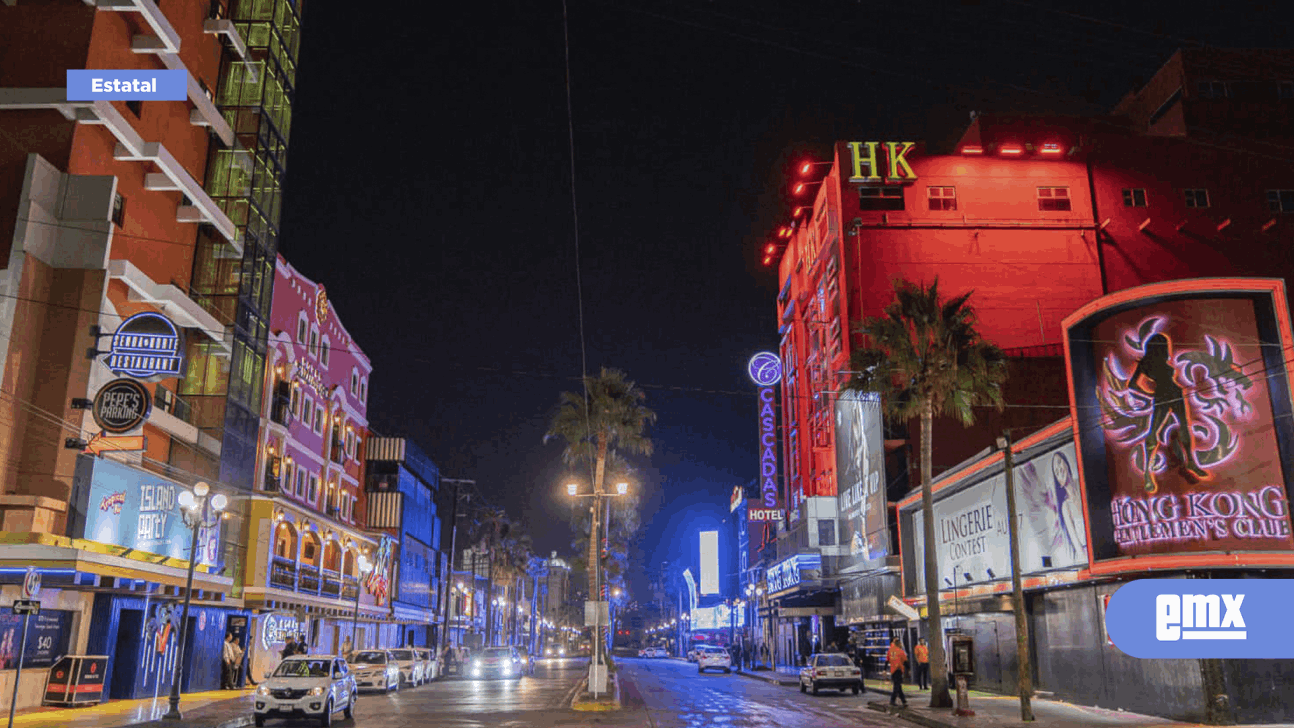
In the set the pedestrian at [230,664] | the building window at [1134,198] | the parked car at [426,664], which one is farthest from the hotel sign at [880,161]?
the pedestrian at [230,664]

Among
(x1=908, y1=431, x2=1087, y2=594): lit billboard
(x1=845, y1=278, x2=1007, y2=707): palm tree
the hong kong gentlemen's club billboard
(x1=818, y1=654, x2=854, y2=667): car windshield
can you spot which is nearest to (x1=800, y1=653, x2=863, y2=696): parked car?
(x1=818, y1=654, x2=854, y2=667): car windshield

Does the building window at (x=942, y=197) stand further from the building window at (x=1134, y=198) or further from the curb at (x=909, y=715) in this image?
the curb at (x=909, y=715)

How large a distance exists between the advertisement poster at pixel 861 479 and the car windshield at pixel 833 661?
303 inches

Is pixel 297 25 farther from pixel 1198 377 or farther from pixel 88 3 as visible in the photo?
pixel 1198 377

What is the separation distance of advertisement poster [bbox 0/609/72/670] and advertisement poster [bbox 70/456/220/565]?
2317 mm

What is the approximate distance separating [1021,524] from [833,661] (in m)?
10.6

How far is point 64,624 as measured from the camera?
87.7ft

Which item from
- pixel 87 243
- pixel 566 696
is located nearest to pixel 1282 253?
pixel 566 696

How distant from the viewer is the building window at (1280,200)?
2135 inches

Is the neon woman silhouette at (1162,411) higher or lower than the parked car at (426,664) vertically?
higher

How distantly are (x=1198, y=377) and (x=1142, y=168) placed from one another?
38819 millimetres

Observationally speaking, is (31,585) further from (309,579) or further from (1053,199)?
(1053,199)

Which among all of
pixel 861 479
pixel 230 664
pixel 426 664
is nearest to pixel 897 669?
pixel 861 479

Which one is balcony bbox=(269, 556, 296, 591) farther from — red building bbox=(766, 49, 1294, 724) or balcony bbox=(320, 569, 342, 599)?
red building bbox=(766, 49, 1294, 724)
